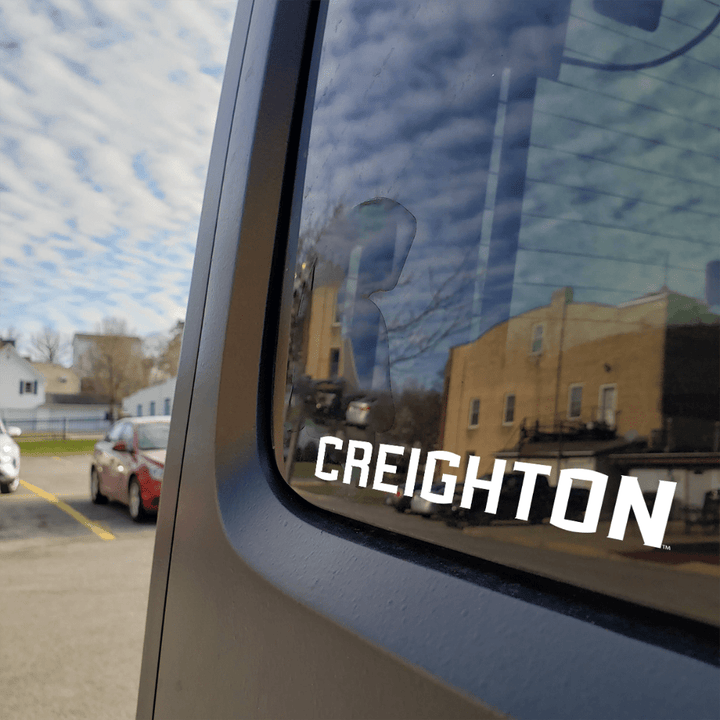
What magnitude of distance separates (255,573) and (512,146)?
0.66 metres

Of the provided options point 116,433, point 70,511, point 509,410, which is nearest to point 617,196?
point 509,410

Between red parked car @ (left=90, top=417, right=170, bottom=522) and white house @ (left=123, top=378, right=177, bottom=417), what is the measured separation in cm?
3234

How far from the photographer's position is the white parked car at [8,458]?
1112 cm

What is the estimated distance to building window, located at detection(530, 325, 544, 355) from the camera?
736 millimetres

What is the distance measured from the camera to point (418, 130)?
91cm

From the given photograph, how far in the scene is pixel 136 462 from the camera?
8.74 m

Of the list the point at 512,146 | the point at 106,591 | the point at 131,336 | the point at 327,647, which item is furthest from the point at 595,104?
the point at 131,336

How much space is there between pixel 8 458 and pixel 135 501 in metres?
3.73

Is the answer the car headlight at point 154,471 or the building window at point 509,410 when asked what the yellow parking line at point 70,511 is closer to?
the car headlight at point 154,471

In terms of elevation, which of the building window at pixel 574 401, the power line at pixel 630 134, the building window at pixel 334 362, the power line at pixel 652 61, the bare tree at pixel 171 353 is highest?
the bare tree at pixel 171 353

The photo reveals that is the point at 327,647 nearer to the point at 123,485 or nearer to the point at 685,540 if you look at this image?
the point at 685,540

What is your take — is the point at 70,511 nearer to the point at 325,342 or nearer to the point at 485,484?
the point at 325,342

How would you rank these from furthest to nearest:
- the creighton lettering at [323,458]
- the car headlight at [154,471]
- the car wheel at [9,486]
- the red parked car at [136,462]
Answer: the car wheel at [9,486] → the red parked car at [136,462] → the car headlight at [154,471] → the creighton lettering at [323,458]

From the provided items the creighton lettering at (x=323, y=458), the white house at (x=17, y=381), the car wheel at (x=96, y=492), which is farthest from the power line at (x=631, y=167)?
the white house at (x=17, y=381)
